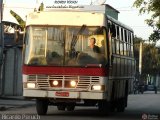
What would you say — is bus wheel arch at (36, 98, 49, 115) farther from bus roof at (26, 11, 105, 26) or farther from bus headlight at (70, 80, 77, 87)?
bus roof at (26, 11, 105, 26)

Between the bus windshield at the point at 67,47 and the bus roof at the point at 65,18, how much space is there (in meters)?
0.17

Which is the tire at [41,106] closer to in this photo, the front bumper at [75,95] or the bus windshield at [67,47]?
the front bumper at [75,95]

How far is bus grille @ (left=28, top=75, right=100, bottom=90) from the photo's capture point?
18.5m

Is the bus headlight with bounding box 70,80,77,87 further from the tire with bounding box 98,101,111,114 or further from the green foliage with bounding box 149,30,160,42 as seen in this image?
the green foliage with bounding box 149,30,160,42

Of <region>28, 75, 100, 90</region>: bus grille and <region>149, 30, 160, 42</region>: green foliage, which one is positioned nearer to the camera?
<region>28, 75, 100, 90</region>: bus grille

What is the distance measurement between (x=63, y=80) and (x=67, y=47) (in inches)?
43.1

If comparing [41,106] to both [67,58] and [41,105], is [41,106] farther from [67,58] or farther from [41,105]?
[67,58]

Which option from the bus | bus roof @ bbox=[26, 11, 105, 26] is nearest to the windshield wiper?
the bus

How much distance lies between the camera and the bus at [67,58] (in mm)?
18500

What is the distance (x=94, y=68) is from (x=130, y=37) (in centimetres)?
745

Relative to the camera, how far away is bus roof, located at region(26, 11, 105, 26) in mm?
18984

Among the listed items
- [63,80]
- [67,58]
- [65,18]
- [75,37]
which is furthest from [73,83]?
[65,18]

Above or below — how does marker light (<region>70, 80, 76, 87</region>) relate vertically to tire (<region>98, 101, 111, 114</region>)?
above

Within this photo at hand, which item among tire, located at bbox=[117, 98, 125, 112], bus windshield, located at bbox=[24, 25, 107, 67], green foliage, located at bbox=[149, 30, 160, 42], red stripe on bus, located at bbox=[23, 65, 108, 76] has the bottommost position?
tire, located at bbox=[117, 98, 125, 112]
